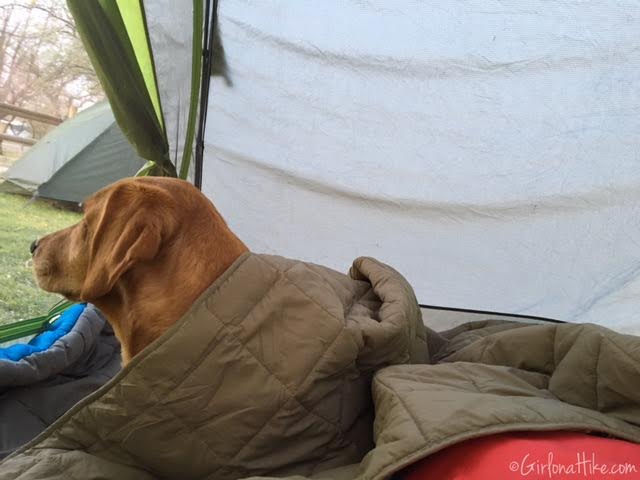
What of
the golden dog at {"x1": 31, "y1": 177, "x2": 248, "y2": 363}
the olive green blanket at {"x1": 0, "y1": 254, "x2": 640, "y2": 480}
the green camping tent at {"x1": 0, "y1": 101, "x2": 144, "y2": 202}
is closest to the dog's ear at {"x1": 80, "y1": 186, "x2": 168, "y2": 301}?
the golden dog at {"x1": 31, "y1": 177, "x2": 248, "y2": 363}

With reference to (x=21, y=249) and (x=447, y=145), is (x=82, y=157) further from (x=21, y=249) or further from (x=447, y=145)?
(x=447, y=145)

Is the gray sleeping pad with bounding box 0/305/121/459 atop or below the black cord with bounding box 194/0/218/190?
below

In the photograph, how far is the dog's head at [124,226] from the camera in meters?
0.99

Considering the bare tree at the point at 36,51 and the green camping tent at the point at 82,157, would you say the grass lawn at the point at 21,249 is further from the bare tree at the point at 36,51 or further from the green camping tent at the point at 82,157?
the bare tree at the point at 36,51

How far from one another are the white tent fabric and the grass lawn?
681 millimetres

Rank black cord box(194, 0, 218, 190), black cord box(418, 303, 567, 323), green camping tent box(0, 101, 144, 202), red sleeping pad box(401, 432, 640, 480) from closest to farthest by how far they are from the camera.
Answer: red sleeping pad box(401, 432, 640, 480)
black cord box(418, 303, 567, 323)
black cord box(194, 0, 218, 190)
green camping tent box(0, 101, 144, 202)

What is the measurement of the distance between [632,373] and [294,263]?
0.59m

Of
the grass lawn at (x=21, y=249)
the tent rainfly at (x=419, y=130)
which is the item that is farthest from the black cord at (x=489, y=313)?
the grass lawn at (x=21, y=249)

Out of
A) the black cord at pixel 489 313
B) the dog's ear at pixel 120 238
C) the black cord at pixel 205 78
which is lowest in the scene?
the black cord at pixel 489 313

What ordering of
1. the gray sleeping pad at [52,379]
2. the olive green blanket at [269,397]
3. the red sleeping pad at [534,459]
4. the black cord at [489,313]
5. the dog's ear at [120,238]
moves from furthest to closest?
Answer: the black cord at [489,313]
the gray sleeping pad at [52,379]
the dog's ear at [120,238]
the olive green blanket at [269,397]
the red sleeping pad at [534,459]

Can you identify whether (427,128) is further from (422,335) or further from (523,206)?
(422,335)

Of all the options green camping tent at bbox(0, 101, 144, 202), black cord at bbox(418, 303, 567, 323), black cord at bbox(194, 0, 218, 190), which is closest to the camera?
black cord at bbox(418, 303, 567, 323)

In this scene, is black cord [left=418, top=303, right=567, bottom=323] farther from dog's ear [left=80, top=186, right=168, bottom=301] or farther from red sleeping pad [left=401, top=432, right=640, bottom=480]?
dog's ear [left=80, top=186, right=168, bottom=301]

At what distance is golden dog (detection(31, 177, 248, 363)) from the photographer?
0.99m
